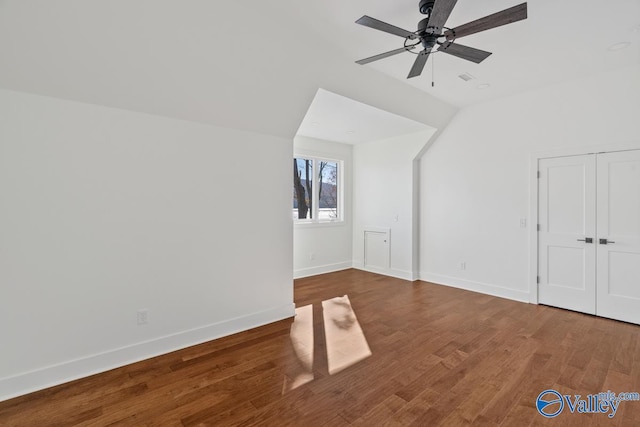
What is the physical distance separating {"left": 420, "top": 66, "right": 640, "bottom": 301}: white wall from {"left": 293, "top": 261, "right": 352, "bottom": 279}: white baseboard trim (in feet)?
5.29

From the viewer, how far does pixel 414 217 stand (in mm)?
5367

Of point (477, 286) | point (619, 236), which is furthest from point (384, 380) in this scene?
point (619, 236)

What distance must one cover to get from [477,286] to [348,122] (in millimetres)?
3226

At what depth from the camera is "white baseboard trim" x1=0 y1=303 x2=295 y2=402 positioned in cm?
219

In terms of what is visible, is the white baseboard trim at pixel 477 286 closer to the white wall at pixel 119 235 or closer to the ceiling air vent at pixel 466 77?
the ceiling air vent at pixel 466 77

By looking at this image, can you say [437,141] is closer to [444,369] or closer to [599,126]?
[599,126]

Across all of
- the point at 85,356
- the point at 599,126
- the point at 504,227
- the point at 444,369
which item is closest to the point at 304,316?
the point at 444,369

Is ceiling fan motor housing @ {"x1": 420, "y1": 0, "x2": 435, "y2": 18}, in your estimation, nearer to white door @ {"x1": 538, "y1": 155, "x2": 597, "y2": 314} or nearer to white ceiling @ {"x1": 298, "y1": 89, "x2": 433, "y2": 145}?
white ceiling @ {"x1": 298, "y1": 89, "x2": 433, "y2": 145}

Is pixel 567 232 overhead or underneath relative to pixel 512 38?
underneath

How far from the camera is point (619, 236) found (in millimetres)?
3480

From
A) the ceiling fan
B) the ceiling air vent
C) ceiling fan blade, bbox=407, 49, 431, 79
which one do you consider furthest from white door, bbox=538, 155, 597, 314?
ceiling fan blade, bbox=407, 49, 431, 79

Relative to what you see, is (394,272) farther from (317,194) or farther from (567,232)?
(567,232)

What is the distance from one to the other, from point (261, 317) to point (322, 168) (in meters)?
3.48

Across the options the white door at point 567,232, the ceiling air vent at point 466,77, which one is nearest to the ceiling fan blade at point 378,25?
the ceiling air vent at point 466,77
